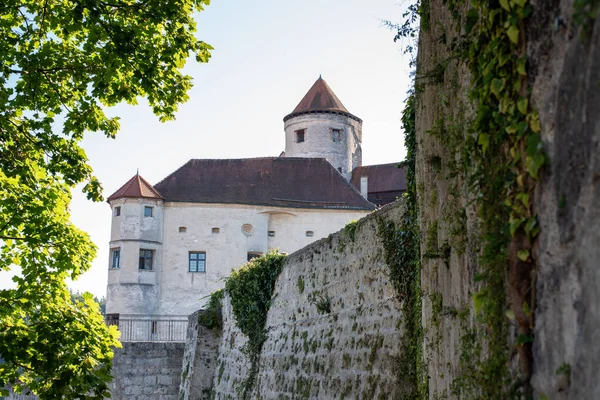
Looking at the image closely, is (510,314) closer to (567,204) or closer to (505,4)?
(567,204)

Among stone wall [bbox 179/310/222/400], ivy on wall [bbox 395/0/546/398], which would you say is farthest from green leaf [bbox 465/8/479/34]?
stone wall [bbox 179/310/222/400]

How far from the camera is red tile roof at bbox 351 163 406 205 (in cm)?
5406

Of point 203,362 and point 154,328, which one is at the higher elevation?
point 154,328

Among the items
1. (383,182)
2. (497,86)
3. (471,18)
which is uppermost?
(383,182)

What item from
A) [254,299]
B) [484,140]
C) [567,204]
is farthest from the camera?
[254,299]

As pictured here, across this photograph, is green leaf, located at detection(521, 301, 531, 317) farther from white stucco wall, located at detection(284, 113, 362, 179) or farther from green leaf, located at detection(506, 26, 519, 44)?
white stucco wall, located at detection(284, 113, 362, 179)

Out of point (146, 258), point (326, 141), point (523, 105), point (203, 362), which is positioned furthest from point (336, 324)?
point (326, 141)

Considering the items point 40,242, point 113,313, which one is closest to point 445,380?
point 40,242

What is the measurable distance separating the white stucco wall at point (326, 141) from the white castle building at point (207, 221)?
7.55 meters

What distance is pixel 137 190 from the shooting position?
147 ft

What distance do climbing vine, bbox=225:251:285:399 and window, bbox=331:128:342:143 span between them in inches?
1646

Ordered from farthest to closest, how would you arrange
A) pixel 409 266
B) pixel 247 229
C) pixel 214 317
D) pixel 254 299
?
pixel 247 229 < pixel 214 317 < pixel 254 299 < pixel 409 266

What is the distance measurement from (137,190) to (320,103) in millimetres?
19350

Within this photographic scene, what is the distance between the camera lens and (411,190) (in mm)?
7727
